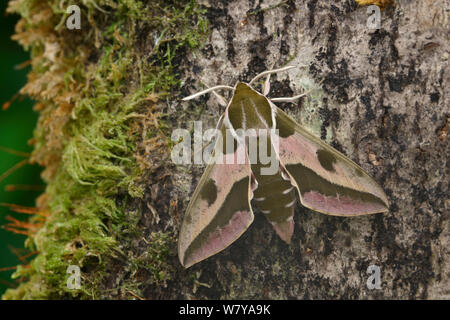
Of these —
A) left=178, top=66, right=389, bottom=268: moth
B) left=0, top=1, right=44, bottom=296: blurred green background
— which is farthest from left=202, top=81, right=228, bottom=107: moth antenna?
left=0, top=1, right=44, bottom=296: blurred green background

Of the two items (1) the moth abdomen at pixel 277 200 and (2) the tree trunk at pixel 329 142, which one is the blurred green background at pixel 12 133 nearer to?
(2) the tree trunk at pixel 329 142

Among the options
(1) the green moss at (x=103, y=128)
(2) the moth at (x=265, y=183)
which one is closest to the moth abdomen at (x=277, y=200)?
(2) the moth at (x=265, y=183)

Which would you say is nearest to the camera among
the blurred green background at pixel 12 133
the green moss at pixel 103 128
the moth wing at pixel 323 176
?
the moth wing at pixel 323 176

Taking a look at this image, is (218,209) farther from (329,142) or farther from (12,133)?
(12,133)

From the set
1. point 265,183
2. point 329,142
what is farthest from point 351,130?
point 265,183

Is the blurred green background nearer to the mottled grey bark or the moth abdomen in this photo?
the mottled grey bark
